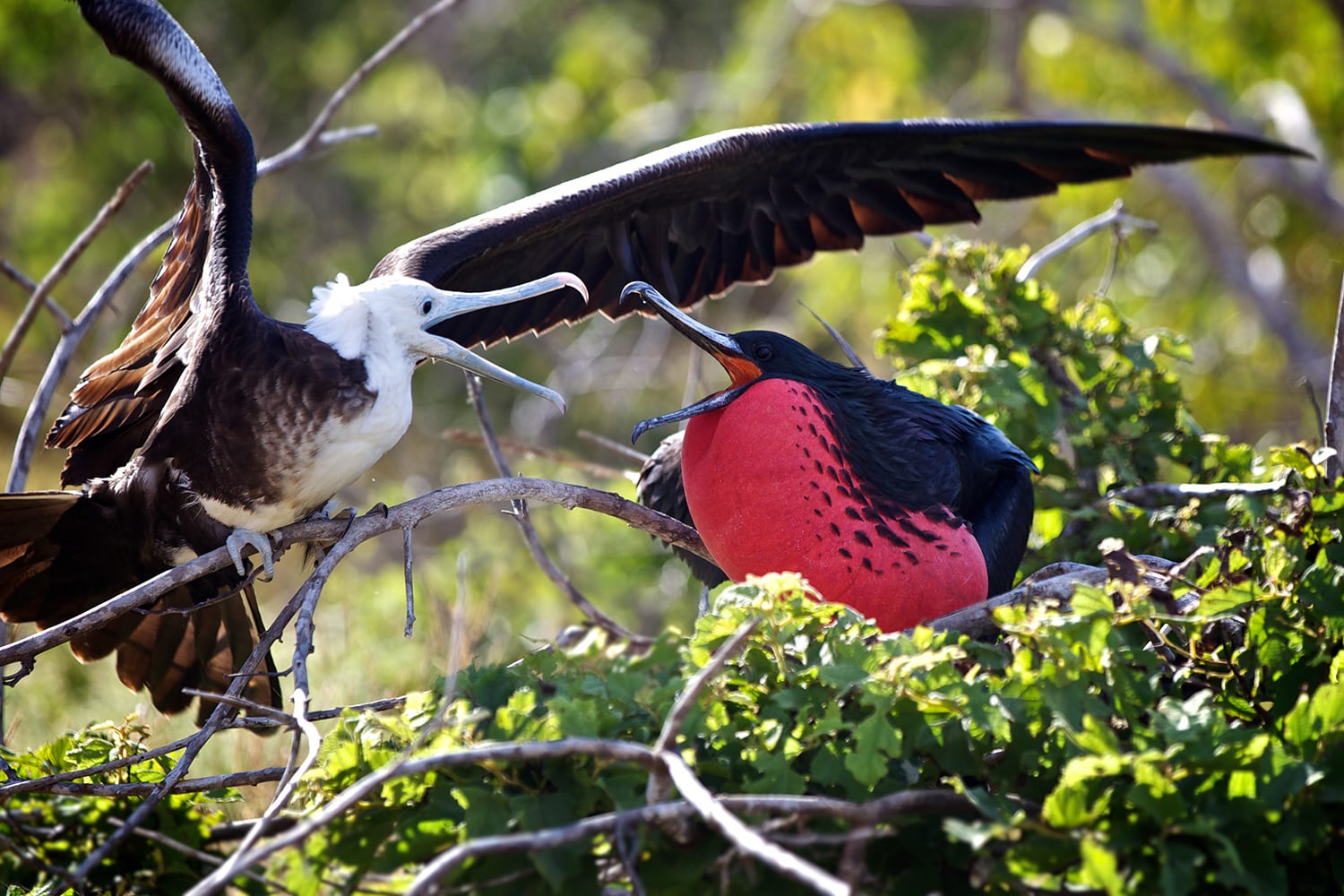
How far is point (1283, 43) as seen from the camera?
6.23 metres

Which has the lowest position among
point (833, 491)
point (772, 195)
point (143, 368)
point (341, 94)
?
point (833, 491)

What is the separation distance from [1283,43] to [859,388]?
4.89m

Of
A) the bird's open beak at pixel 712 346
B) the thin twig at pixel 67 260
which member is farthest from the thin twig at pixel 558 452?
the thin twig at pixel 67 260

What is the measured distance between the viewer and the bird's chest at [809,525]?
222 centimetres

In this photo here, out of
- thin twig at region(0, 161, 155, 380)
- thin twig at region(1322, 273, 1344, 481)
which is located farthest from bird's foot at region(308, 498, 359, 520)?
thin twig at region(1322, 273, 1344, 481)

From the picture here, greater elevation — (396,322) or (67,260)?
(67,260)

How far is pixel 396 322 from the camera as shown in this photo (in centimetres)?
231

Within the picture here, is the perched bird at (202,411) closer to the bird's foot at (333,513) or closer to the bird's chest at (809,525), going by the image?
the bird's foot at (333,513)

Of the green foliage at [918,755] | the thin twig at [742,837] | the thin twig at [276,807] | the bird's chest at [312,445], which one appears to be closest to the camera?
the thin twig at [742,837]

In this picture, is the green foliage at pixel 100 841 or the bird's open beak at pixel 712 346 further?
the bird's open beak at pixel 712 346

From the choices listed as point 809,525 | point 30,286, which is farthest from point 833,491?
point 30,286

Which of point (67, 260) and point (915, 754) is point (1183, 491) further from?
point (67, 260)

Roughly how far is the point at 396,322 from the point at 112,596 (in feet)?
2.74

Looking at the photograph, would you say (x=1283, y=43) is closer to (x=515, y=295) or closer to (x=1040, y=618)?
(x=515, y=295)
